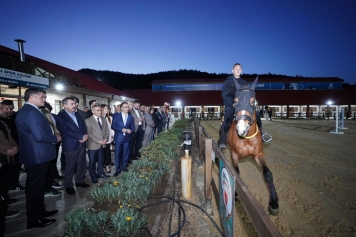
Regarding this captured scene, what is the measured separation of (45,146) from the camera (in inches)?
123

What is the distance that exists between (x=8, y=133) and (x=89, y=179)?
2.29 metres

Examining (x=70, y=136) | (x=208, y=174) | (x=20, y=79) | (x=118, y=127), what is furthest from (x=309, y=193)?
(x=20, y=79)

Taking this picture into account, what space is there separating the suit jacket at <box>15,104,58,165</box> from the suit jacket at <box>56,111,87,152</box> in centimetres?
112

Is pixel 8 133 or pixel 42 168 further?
pixel 8 133

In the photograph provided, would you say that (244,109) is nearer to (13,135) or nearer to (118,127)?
(118,127)

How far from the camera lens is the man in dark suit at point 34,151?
9.58ft

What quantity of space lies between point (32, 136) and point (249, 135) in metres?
3.96

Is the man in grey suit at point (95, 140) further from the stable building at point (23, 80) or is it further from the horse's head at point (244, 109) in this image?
the stable building at point (23, 80)

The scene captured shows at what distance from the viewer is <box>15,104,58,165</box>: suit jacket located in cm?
293

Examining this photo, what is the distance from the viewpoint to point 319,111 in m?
31.7

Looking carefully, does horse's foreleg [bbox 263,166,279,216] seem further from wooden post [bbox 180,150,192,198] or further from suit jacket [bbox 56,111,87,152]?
suit jacket [bbox 56,111,87,152]

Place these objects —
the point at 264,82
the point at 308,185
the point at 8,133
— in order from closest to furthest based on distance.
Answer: the point at 8,133 → the point at 308,185 → the point at 264,82

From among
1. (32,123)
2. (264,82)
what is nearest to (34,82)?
(32,123)

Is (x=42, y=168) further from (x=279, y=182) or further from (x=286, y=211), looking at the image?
(x=279, y=182)
